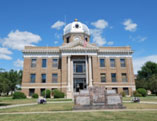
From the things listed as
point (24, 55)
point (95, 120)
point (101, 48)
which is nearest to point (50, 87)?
point (24, 55)

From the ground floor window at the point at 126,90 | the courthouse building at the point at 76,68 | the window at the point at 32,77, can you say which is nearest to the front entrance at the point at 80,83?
the courthouse building at the point at 76,68

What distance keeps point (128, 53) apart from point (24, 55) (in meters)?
29.0

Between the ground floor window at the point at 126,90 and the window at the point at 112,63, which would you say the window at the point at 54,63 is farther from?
the ground floor window at the point at 126,90

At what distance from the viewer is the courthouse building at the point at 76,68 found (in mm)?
36781

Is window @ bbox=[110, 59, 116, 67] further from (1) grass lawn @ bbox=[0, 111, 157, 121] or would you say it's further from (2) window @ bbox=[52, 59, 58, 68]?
(1) grass lawn @ bbox=[0, 111, 157, 121]

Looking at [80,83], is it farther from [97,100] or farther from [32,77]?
[97,100]

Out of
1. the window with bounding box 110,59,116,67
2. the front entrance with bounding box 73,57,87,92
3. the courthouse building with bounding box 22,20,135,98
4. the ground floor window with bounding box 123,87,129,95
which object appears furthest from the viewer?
the window with bounding box 110,59,116,67

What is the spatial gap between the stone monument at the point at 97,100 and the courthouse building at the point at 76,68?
22.2 meters

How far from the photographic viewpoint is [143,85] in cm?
4972

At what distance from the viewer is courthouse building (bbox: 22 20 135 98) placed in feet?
121

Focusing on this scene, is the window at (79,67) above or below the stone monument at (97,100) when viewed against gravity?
above

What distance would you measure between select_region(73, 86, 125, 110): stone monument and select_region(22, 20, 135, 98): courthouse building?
72.7ft

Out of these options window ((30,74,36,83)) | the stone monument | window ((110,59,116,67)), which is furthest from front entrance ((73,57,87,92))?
the stone monument

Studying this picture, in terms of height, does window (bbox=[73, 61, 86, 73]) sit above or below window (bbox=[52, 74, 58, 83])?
above
